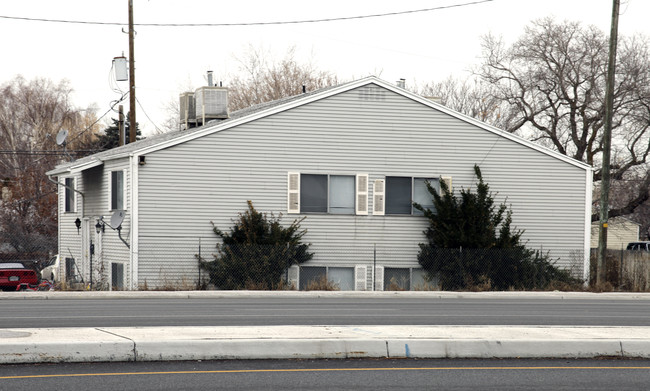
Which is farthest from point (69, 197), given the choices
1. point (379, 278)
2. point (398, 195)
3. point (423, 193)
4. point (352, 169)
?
point (423, 193)

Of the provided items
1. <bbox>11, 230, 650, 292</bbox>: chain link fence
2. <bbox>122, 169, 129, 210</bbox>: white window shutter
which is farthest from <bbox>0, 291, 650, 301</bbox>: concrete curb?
<bbox>122, 169, 129, 210</bbox>: white window shutter

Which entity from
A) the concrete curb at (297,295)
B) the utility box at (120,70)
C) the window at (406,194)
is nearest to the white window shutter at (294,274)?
the concrete curb at (297,295)

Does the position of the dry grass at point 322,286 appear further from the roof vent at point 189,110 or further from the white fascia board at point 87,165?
the roof vent at point 189,110

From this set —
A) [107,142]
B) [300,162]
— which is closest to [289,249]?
[300,162]

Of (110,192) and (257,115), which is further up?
(257,115)

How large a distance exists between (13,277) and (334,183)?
11.6 metres

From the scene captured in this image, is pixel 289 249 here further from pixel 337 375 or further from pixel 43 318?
pixel 337 375

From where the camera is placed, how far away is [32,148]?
61500mm

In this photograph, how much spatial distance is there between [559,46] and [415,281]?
22689 mm

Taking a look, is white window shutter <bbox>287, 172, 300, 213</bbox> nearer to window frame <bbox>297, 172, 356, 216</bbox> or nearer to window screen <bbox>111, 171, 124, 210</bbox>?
window frame <bbox>297, 172, 356, 216</bbox>

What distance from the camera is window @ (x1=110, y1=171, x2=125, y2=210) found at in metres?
28.5

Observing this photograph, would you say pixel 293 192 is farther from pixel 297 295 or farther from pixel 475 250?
pixel 475 250

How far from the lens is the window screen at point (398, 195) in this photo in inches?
1164

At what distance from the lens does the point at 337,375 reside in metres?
10.1
